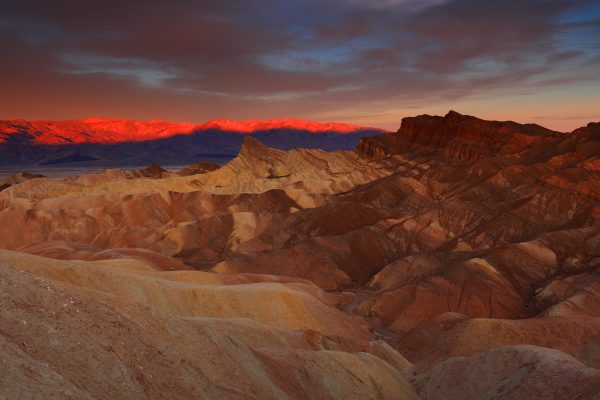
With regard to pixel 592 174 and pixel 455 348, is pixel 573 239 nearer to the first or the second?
pixel 592 174

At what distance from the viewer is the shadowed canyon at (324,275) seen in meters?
16.8

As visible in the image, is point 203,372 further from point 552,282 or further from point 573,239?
point 573,239

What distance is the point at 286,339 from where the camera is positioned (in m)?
32.5

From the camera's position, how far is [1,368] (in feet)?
37.9

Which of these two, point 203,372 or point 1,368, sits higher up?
point 1,368

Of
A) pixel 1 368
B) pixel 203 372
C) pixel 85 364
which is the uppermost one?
pixel 1 368

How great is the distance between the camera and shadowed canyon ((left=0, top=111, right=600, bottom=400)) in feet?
55.2

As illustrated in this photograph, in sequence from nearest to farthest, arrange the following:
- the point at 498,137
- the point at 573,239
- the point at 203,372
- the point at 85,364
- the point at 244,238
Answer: the point at 85,364 < the point at 203,372 < the point at 573,239 < the point at 244,238 < the point at 498,137

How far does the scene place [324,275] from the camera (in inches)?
2616

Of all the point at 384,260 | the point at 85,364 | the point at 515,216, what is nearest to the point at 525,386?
the point at 85,364

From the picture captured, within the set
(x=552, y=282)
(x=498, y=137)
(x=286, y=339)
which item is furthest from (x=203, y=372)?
(x=498, y=137)

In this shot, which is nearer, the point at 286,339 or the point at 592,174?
the point at 286,339

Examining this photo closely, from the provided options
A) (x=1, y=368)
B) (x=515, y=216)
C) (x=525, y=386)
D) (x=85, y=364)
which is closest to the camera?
(x=1, y=368)

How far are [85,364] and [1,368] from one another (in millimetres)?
3169
